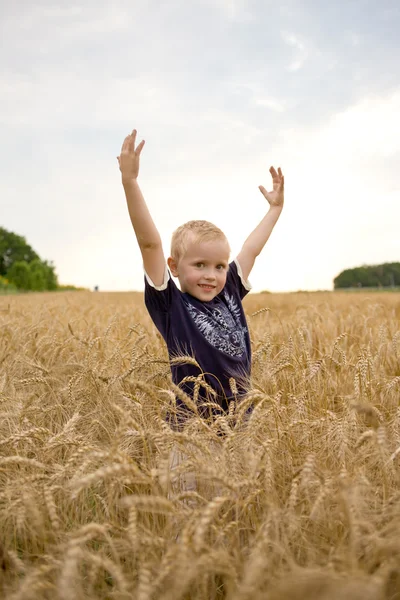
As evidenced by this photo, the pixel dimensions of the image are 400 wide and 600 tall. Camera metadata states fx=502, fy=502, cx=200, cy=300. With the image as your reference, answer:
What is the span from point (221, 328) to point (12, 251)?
48.5 metres

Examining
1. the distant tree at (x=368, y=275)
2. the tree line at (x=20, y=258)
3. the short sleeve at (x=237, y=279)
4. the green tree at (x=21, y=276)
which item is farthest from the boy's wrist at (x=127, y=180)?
the tree line at (x=20, y=258)

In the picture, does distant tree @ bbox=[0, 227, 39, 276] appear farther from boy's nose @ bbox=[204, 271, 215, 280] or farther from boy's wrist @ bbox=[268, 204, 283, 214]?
boy's nose @ bbox=[204, 271, 215, 280]

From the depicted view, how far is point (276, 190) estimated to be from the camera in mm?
2662

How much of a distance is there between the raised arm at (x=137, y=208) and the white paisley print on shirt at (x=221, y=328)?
277 millimetres

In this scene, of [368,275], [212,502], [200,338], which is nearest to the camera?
[212,502]

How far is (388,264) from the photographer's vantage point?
41.5m

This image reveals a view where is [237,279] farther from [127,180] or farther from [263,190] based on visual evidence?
[127,180]

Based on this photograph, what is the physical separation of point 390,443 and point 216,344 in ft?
2.69

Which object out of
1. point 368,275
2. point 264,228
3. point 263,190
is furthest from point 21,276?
point 264,228

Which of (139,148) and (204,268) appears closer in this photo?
(139,148)

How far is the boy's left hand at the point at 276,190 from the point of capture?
104 inches

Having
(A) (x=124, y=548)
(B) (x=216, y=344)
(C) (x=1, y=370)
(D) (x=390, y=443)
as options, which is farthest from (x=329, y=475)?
(C) (x=1, y=370)

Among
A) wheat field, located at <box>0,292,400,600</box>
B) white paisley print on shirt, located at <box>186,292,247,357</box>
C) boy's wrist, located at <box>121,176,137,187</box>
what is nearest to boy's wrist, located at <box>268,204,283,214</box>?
white paisley print on shirt, located at <box>186,292,247,357</box>

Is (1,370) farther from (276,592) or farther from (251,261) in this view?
(276,592)
